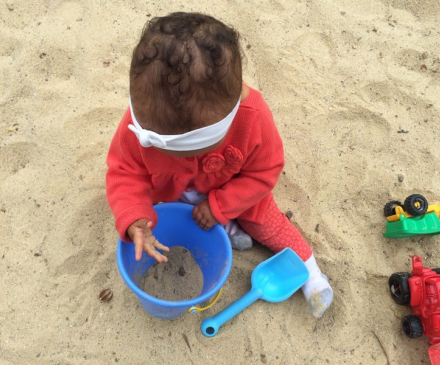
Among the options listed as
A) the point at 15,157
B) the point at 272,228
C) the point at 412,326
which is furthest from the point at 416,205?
the point at 15,157

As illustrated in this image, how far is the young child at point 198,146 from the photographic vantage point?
30.8 inches

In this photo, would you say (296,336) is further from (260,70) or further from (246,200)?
(260,70)

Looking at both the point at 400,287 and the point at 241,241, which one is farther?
the point at 241,241

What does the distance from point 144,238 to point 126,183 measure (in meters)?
0.18

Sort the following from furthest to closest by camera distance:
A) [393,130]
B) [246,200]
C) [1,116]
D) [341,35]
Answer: [341,35] < [393,130] < [1,116] < [246,200]

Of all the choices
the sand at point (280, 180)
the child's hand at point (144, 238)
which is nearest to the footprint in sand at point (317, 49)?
the sand at point (280, 180)

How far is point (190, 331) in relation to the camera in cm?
132

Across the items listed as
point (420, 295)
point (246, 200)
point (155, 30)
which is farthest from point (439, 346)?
point (155, 30)

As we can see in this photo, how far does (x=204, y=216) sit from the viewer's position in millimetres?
1240

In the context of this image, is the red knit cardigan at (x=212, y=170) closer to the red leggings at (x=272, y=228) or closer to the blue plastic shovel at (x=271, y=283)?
the red leggings at (x=272, y=228)

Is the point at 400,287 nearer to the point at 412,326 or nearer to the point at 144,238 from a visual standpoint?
the point at 412,326

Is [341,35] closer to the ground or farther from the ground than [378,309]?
farther from the ground

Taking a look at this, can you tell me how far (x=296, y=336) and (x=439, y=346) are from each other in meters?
0.45

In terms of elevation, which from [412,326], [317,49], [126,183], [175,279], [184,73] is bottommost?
[175,279]
